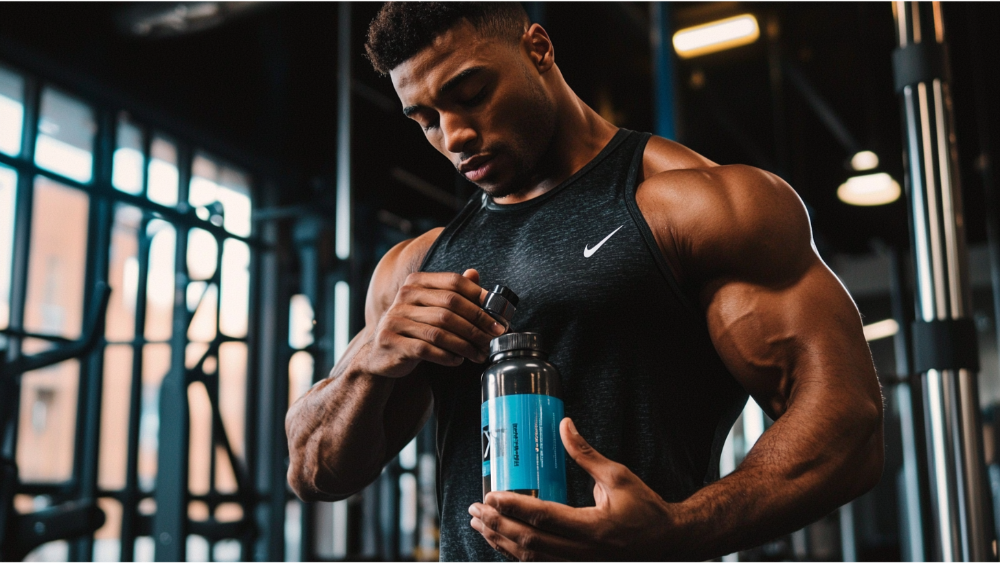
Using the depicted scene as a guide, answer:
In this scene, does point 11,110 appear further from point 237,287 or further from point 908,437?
point 908,437

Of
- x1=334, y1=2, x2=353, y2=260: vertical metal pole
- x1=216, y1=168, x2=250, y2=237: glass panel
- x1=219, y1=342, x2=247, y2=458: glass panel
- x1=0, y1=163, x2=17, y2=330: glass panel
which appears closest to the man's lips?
x1=334, y1=2, x2=353, y2=260: vertical metal pole

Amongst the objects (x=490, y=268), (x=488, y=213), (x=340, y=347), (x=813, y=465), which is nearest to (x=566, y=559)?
(x=813, y=465)

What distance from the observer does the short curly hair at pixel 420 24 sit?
52.2 inches

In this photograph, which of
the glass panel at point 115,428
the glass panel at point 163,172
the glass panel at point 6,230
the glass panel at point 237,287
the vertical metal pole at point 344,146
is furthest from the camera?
the glass panel at point 237,287

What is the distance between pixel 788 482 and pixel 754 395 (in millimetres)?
182

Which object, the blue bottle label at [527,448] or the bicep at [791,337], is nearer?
the blue bottle label at [527,448]

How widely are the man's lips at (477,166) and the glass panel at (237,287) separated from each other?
4.55 metres

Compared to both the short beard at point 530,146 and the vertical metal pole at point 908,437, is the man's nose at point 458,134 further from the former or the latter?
the vertical metal pole at point 908,437

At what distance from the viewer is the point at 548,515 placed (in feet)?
2.77

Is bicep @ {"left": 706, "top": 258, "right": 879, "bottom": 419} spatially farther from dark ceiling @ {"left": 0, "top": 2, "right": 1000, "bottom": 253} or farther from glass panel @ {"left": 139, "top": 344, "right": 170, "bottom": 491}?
glass panel @ {"left": 139, "top": 344, "right": 170, "bottom": 491}

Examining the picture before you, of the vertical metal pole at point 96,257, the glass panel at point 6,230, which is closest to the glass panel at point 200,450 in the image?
the vertical metal pole at point 96,257

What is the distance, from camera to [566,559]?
868 millimetres

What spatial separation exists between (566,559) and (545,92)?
826 millimetres

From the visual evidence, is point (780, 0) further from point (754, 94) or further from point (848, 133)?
point (848, 133)
